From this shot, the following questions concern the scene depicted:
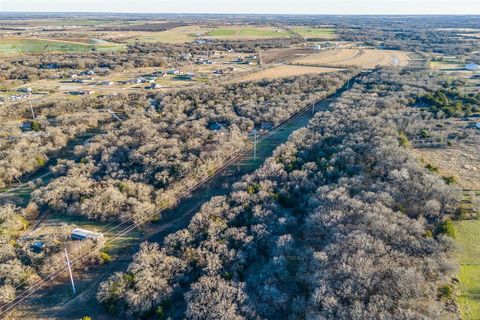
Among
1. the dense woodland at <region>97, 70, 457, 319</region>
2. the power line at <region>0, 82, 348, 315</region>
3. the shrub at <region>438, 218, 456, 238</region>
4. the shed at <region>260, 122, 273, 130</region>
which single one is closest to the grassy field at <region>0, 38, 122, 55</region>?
the shed at <region>260, 122, 273, 130</region>

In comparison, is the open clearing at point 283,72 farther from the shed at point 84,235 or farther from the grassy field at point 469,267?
the grassy field at point 469,267

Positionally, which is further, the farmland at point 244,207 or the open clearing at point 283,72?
the open clearing at point 283,72

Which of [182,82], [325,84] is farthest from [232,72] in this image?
[325,84]

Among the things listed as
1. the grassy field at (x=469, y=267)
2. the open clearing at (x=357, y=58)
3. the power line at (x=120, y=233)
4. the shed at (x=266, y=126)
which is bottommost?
the power line at (x=120, y=233)

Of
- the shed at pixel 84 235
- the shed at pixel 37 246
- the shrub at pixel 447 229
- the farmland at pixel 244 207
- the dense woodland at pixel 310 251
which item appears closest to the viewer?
the dense woodland at pixel 310 251

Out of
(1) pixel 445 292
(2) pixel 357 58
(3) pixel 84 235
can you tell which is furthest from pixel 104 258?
(2) pixel 357 58

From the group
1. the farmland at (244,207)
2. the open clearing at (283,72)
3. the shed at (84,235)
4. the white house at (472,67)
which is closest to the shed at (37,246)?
the farmland at (244,207)
